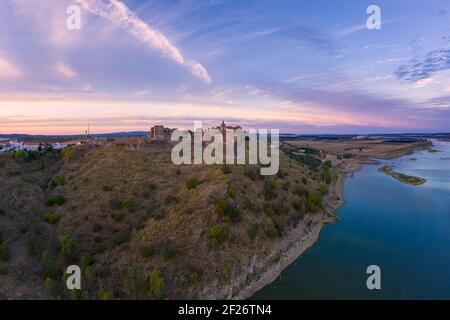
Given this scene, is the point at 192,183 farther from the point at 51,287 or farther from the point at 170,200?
the point at 51,287

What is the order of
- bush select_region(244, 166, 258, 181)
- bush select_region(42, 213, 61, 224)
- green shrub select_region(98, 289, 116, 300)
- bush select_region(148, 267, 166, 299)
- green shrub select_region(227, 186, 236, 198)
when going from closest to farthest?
1. green shrub select_region(98, 289, 116, 300)
2. bush select_region(148, 267, 166, 299)
3. bush select_region(42, 213, 61, 224)
4. green shrub select_region(227, 186, 236, 198)
5. bush select_region(244, 166, 258, 181)

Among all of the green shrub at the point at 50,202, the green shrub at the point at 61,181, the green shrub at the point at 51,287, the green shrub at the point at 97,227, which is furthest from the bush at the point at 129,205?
the green shrub at the point at 61,181

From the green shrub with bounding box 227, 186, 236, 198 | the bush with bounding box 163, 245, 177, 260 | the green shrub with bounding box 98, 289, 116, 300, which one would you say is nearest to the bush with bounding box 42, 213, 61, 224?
the green shrub with bounding box 98, 289, 116, 300

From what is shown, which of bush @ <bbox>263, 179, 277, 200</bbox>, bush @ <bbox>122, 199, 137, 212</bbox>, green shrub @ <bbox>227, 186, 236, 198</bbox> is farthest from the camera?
bush @ <bbox>263, 179, 277, 200</bbox>

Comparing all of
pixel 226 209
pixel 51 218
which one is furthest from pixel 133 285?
pixel 51 218

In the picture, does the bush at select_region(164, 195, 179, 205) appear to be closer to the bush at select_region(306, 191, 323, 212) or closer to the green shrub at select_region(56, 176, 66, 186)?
the green shrub at select_region(56, 176, 66, 186)
